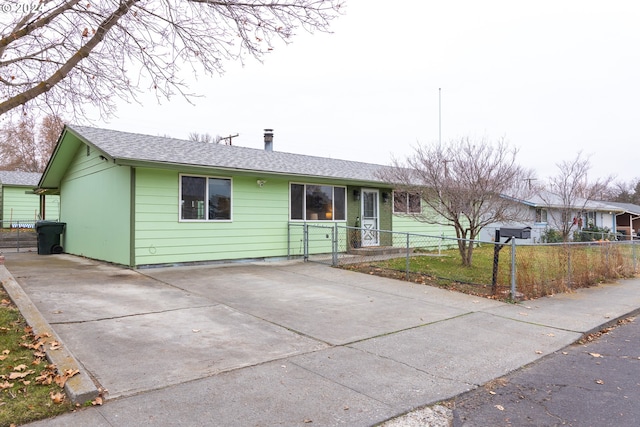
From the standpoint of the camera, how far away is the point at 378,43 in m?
8.55

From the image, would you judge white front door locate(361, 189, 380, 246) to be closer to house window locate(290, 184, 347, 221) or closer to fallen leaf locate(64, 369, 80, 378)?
house window locate(290, 184, 347, 221)

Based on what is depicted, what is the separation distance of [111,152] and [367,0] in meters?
6.45

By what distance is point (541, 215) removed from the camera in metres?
26.6

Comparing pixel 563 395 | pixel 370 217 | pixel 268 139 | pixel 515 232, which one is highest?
pixel 268 139

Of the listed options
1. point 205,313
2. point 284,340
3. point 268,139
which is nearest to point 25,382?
point 284,340

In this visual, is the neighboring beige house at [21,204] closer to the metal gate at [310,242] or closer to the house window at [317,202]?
the house window at [317,202]

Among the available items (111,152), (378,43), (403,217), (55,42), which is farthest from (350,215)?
(55,42)

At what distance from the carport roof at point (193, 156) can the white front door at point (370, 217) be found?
2.48ft

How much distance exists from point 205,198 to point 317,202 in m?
3.90

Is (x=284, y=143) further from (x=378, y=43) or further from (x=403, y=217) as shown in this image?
(x=378, y=43)

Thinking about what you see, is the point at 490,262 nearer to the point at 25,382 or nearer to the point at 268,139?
the point at 268,139

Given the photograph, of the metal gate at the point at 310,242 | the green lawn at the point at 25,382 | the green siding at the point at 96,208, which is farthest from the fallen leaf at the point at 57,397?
the metal gate at the point at 310,242

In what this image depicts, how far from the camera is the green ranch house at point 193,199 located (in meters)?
9.99

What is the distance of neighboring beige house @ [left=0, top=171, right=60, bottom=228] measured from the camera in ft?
70.1
